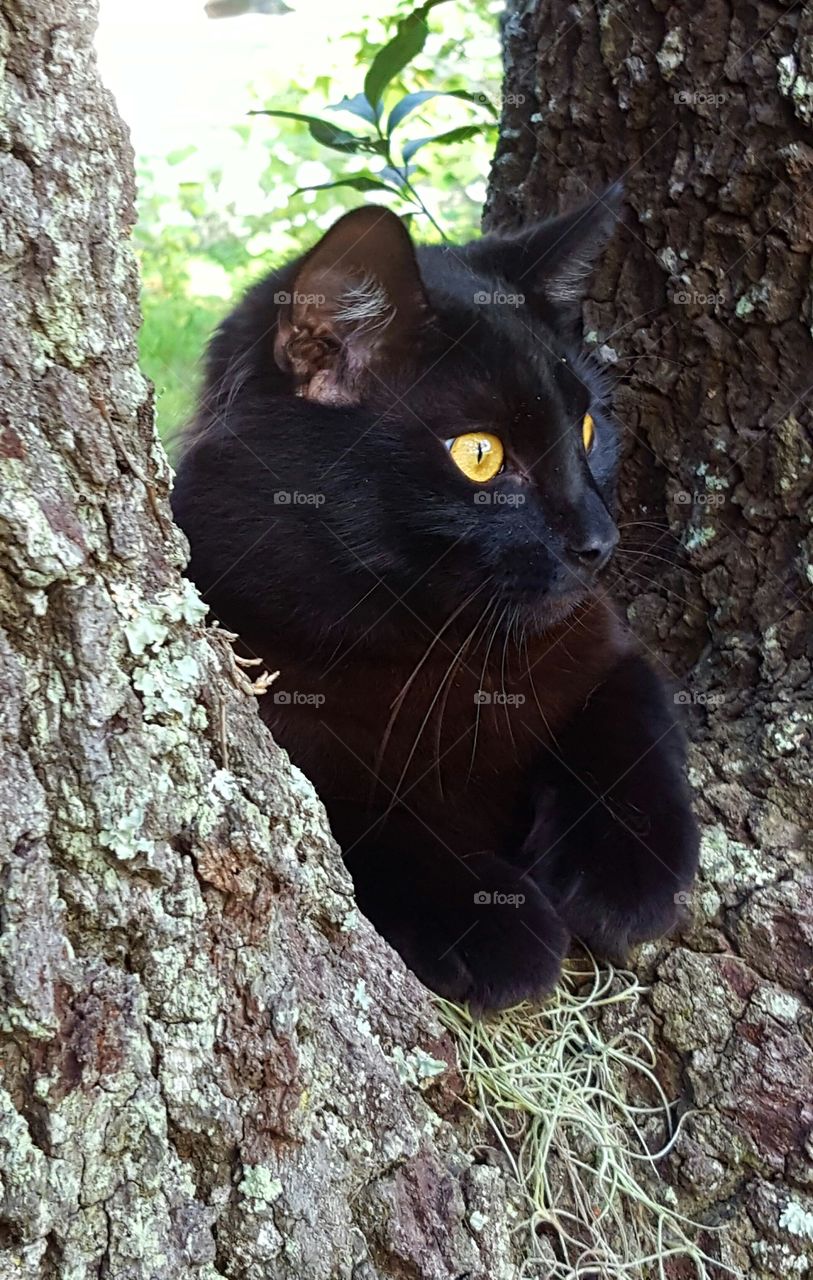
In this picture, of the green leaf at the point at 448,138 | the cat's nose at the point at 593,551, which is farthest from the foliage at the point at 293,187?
the cat's nose at the point at 593,551

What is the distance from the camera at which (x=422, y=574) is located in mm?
1547

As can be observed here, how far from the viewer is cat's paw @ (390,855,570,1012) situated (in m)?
1.37

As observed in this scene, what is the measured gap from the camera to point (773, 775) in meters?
1.60

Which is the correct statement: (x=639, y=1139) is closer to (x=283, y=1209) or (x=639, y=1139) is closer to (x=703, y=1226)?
(x=703, y=1226)

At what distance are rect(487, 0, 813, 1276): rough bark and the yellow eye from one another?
200 millimetres

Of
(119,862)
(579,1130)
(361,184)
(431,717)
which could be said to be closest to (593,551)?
(431,717)

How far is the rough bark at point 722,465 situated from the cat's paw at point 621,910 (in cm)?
3

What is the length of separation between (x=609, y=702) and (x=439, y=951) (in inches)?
20.7

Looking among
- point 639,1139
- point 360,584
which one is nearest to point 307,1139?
point 639,1139

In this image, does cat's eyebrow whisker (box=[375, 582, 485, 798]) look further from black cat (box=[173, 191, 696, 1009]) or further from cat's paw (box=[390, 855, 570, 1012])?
cat's paw (box=[390, 855, 570, 1012])

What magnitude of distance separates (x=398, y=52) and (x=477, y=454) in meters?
1.01

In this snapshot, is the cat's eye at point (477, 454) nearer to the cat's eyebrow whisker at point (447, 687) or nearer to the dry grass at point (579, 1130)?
the cat's eyebrow whisker at point (447, 687)

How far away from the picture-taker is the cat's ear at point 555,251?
1.72 m

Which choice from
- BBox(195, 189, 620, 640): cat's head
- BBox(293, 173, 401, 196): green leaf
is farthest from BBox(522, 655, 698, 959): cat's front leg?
BBox(293, 173, 401, 196): green leaf
